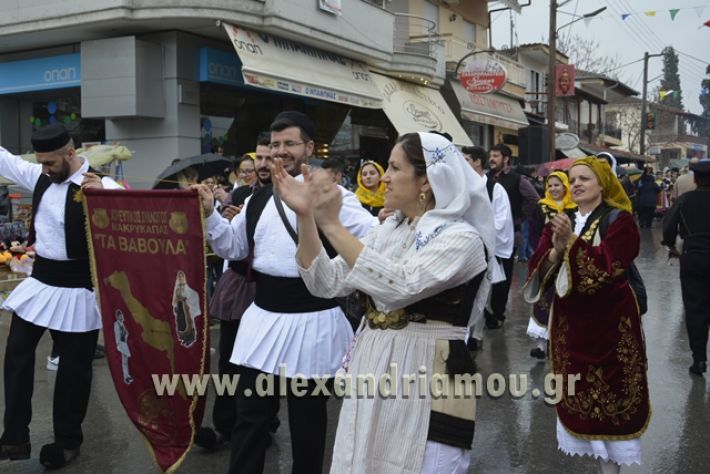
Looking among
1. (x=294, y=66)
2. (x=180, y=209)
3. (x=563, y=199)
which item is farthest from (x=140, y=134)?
(x=180, y=209)

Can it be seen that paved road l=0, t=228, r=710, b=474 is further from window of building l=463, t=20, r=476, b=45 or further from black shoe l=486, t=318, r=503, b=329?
window of building l=463, t=20, r=476, b=45

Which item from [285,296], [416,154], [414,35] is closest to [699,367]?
[285,296]

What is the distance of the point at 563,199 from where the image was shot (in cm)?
643

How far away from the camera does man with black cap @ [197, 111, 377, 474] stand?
11.5 ft

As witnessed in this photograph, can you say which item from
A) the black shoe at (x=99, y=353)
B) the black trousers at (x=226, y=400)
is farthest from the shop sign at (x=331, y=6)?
the black trousers at (x=226, y=400)

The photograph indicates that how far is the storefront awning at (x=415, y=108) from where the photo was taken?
17.2 meters

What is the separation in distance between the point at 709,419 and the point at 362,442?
3801 millimetres

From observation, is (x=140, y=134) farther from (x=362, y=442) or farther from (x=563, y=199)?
(x=362, y=442)

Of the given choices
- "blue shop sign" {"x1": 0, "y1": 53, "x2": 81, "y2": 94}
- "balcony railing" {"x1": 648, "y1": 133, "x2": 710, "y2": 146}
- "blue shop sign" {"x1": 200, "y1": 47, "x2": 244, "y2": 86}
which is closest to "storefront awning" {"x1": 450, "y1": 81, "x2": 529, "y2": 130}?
"blue shop sign" {"x1": 200, "y1": 47, "x2": 244, "y2": 86}

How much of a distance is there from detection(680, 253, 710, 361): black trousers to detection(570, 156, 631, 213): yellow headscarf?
3073mm

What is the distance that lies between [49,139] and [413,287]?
2.87m

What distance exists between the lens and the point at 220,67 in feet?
43.9

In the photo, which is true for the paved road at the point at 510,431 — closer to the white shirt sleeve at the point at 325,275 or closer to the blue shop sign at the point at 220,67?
the white shirt sleeve at the point at 325,275

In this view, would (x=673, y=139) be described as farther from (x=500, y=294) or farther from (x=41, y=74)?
(x=500, y=294)
